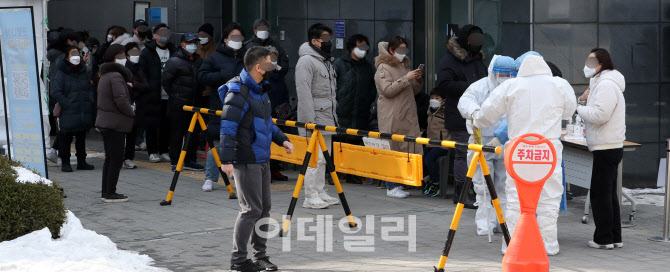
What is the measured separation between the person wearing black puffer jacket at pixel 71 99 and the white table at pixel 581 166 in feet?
22.0

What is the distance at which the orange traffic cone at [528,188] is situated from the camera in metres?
6.64

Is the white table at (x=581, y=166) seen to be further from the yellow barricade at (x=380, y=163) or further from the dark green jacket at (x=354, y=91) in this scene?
the dark green jacket at (x=354, y=91)

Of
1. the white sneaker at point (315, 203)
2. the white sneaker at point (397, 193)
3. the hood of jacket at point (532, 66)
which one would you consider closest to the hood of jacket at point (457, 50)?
the white sneaker at point (397, 193)

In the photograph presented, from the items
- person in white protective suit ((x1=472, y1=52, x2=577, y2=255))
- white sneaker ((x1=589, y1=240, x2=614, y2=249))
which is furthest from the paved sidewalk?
person in white protective suit ((x1=472, y1=52, x2=577, y2=255))

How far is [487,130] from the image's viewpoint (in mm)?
9320

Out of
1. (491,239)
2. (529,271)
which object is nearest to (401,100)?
(491,239)

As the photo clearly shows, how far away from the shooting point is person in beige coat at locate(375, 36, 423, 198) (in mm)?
11727

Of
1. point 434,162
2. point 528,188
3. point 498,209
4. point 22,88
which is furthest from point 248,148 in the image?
point 434,162

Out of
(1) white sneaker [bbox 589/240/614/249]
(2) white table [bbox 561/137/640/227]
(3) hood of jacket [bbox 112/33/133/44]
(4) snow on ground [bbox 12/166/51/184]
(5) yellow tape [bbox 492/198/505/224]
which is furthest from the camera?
(3) hood of jacket [bbox 112/33/133/44]

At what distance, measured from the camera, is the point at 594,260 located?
830cm

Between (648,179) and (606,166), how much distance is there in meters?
4.53

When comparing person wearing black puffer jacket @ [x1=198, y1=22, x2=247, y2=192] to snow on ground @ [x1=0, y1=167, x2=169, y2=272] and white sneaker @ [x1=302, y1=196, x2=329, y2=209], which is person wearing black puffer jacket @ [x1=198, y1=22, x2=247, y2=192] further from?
snow on ground @ [x1=0, y1=167, x2=169, y2=272]

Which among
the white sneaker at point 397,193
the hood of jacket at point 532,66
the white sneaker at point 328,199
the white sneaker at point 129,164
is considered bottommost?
the white sneaker at point 397,193

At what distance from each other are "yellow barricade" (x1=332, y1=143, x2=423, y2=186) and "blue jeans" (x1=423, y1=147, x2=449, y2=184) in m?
2.08
